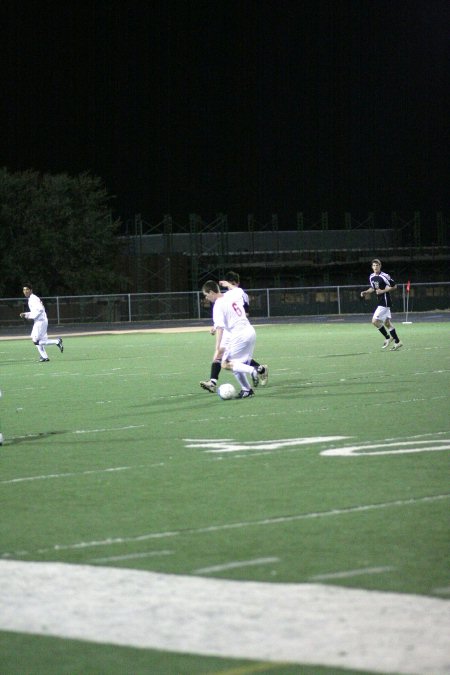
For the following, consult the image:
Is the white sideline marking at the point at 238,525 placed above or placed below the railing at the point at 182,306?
above

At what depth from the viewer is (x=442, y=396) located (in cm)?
1836

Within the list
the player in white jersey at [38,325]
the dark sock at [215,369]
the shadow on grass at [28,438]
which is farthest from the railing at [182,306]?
the shadow on grass at [28,438]

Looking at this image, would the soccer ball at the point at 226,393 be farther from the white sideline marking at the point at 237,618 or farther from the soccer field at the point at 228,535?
the white sideline marking at the point at 237,618

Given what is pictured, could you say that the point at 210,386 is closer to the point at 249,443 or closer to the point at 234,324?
the point at 234,324

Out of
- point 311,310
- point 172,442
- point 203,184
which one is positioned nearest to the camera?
point 172,442

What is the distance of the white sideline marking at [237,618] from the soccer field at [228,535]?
0.01 m

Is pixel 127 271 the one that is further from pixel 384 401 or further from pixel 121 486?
pixel 121 486

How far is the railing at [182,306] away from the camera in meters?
65.1

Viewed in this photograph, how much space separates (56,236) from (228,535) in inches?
2861

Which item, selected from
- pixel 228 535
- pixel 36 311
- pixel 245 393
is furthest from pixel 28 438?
pixel 36 311

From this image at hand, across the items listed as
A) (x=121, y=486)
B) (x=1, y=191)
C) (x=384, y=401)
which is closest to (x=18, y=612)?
(x=121, y=486)

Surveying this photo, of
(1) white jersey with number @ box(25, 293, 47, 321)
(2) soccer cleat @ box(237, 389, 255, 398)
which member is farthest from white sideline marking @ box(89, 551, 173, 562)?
(1) white jersey with number @ box(25, 293, 47, 321)

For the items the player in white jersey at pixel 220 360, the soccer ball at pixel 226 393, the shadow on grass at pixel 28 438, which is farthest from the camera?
the player in white jersey at pixel 220 360

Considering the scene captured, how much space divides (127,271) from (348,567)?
7911 centimetres
